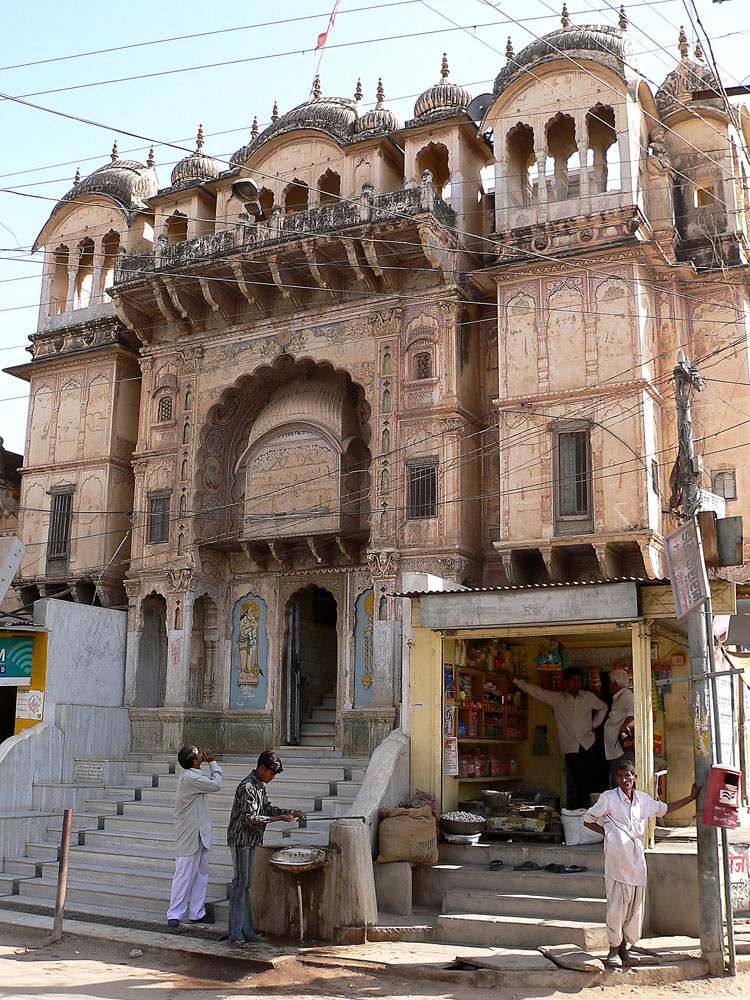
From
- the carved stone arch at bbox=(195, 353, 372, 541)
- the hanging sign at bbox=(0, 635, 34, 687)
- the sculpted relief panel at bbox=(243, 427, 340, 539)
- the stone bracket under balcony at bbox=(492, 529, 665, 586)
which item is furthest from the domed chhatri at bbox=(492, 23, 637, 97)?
the hanging sign at bbox=(0, 635, 34, 687)

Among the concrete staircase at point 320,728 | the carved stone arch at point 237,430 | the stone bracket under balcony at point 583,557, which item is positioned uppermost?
→ the carved stone arch at point 237,430

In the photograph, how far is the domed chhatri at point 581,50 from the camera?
1662 centimetres

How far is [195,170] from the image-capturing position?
2122cm

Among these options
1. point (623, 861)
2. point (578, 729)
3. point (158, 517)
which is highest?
point (158, 517)

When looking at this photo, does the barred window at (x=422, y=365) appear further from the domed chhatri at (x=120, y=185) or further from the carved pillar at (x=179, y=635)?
the domed chhatri at (x=120, y=185)

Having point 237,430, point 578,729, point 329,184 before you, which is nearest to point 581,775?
point 578,729

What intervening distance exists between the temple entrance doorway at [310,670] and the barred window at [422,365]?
14.9ft

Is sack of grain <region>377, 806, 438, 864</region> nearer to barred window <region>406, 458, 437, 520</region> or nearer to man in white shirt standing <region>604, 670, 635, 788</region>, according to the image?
man in white shirt standing <region>604, 670, 635, 788</region>

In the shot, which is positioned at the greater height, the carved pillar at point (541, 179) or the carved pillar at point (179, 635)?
the carved pillar at point (541, 179)

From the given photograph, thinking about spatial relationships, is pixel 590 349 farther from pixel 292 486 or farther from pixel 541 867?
pixel 541 867

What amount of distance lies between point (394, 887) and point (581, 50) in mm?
13751

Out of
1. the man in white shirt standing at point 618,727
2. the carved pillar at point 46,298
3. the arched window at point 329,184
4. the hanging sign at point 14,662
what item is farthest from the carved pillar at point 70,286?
the man in white shirt standing at point 618,727

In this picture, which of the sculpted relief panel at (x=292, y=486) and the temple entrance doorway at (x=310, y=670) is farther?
the temple entrance doorway at (x=310, y=670)

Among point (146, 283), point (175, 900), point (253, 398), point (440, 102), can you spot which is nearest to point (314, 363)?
point (253, 398)
